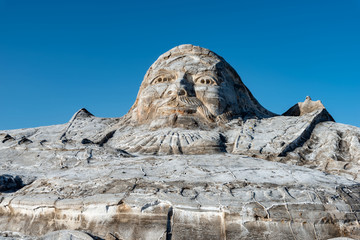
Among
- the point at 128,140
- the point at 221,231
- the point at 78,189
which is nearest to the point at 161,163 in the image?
the point at 78,189

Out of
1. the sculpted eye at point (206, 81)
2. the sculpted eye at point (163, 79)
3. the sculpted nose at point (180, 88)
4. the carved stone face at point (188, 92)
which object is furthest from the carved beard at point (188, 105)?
the sculpted eye at point (163, 79)

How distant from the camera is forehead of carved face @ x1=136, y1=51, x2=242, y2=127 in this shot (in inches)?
277

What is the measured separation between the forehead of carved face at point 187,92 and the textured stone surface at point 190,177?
0.03m

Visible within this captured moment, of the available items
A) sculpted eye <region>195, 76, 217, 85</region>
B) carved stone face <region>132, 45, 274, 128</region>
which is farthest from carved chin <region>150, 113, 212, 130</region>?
sculpted eye <region>195, 76, 217, 85</region>

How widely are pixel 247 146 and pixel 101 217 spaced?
10.2ft

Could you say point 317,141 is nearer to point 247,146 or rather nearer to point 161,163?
point 247,146

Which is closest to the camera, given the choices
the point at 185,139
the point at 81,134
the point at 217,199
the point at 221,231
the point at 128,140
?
the point at 221,231

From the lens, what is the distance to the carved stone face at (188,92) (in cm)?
704

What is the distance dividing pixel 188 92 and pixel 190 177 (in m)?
3.52

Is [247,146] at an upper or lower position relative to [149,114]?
lower

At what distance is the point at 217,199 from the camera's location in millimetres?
3398

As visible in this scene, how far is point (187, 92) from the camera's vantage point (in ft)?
23.6

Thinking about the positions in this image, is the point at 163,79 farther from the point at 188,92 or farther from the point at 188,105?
the point at 188,105

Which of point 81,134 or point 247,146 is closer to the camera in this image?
point 247,146
